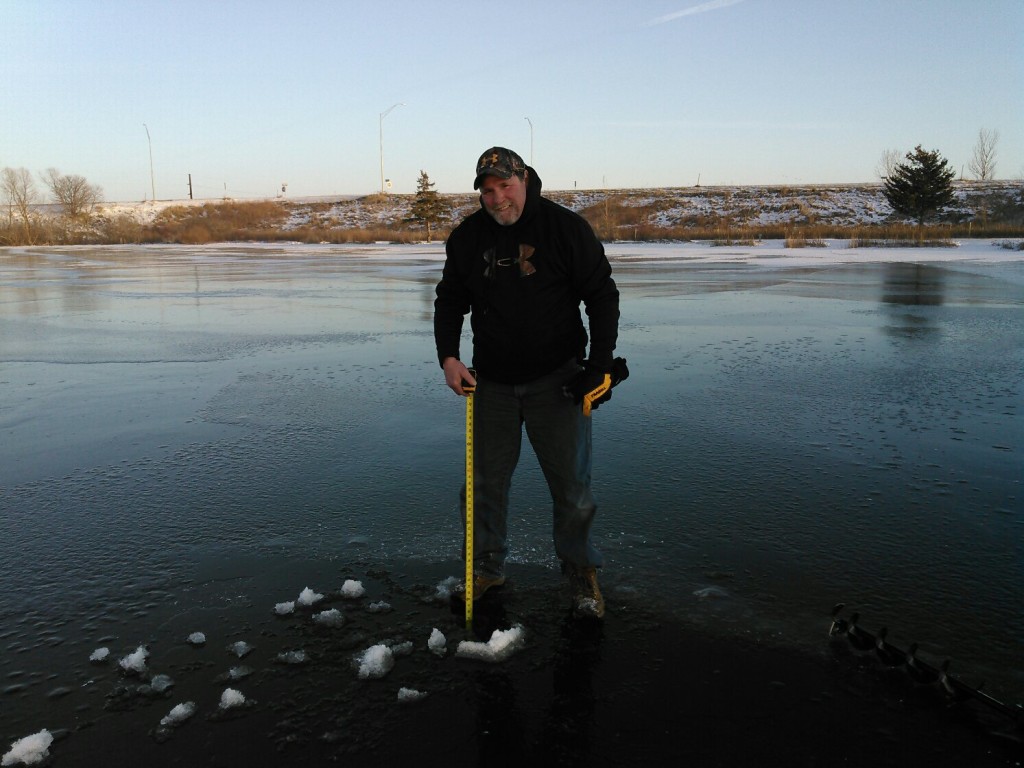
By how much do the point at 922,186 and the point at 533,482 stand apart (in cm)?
5006

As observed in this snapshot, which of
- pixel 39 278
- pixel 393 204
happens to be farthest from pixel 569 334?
pixel 393 204

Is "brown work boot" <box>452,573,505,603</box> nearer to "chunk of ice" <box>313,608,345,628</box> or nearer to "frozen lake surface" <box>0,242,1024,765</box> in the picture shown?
"frozen lake surface" <box>0,242,1024,765</box>

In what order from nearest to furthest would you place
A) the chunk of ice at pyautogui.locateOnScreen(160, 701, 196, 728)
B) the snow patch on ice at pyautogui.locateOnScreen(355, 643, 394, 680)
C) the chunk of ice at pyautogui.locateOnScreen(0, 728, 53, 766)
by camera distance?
1. the chunk of ice at pyautogui.locateOnScreen(0, 728, 53, 766)
2. the chunk of ice at pyautogui.locateOnScreen(160, 701, 196, 728)
3. the snow patch on ice at pyautogui.locateOnScreen(355, 643, 394, 680)

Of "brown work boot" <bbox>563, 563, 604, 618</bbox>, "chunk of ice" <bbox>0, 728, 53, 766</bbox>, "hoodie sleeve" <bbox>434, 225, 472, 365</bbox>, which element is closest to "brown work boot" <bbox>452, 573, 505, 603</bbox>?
"brown work boot" <bbox>563, 563, 604, 618</bbox>

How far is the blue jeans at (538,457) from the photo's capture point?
3.38 m

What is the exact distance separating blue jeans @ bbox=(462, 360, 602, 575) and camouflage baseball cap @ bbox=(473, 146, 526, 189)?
0.87 m


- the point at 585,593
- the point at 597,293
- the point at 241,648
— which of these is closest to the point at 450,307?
the point at 597,293

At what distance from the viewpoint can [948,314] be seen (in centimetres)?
1234

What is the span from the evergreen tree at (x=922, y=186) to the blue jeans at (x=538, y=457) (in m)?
50.1

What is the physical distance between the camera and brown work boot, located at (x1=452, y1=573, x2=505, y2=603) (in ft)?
11.2

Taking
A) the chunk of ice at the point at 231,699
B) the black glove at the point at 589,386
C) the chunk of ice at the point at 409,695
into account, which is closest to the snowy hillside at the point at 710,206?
the black glove at the point at 589,386

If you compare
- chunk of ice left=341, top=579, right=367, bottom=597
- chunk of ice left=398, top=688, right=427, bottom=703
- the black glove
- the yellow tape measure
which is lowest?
chunk of ice left=398, top=688, right=427, bottom=703

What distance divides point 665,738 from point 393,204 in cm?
9303

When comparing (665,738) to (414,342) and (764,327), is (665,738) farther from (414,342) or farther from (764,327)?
(764,327)
